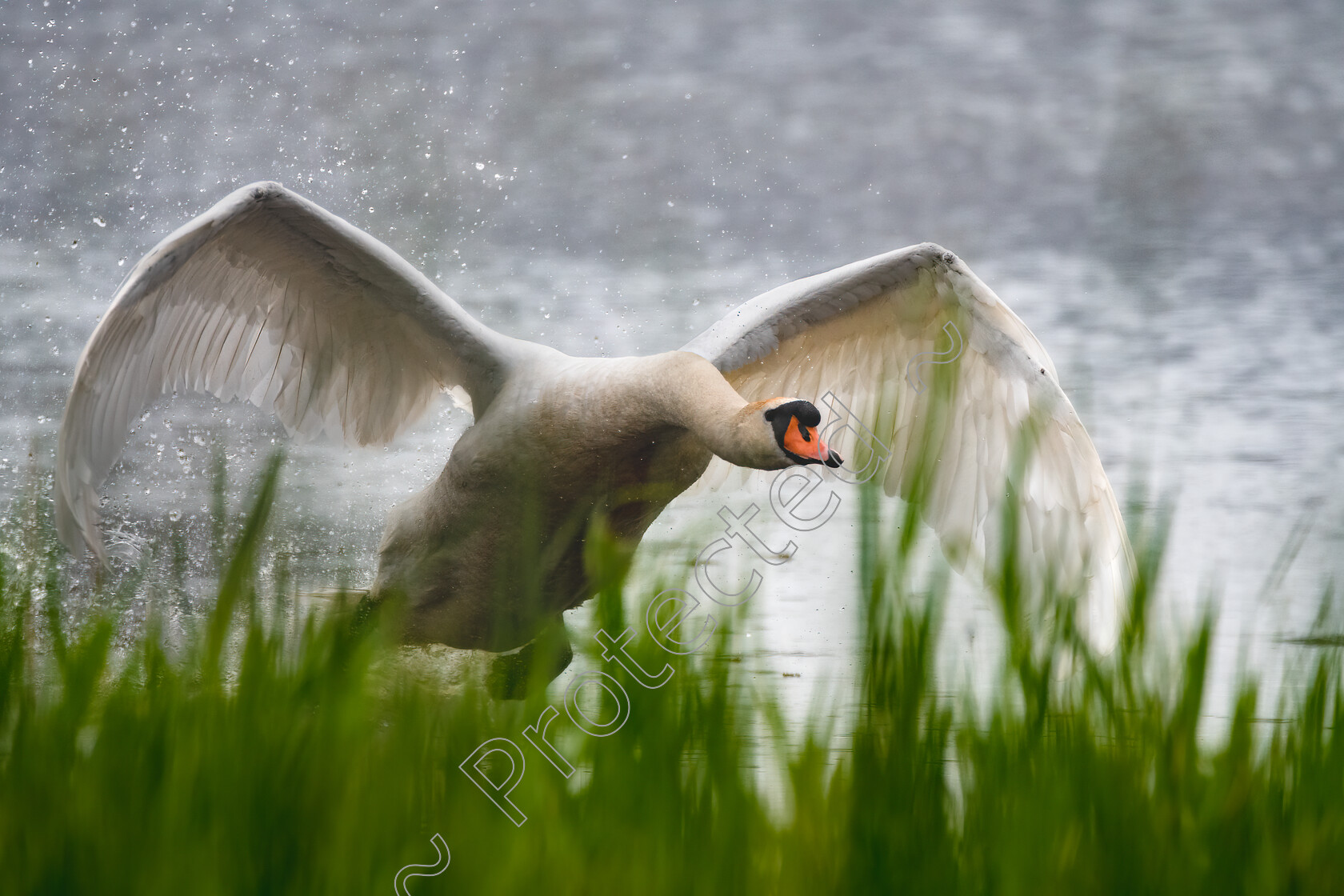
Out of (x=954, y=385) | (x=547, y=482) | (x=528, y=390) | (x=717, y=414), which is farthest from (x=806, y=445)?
(x=528, y=390)

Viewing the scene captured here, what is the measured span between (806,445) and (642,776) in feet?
4.50

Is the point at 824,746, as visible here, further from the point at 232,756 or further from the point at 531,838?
the point at 232,756

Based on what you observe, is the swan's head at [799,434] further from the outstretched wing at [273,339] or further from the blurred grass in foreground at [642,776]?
the outstretched wing at [273,339]

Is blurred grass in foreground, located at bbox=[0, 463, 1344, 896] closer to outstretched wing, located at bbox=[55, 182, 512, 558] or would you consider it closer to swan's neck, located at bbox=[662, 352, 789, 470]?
swan's neck, located at bbox=[662, 352, 789, 470]

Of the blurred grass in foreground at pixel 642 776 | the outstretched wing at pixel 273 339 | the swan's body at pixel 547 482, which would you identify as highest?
the outstretched wing at pixel 273 339

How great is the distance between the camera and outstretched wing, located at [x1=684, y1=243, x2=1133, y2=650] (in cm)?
411

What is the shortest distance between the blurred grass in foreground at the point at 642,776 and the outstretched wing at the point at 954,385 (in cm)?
123

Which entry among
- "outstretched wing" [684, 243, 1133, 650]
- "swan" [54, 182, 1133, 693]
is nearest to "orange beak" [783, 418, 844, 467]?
"swan" [54, 182, 1133, 693]

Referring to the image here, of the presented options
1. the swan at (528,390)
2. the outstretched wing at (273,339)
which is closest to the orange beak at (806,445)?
the swan at (528,390)

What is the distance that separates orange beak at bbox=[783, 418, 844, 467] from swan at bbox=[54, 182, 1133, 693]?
0.14m

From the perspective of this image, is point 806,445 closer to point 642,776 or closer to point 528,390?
point 642,776

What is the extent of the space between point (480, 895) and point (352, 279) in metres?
3.35

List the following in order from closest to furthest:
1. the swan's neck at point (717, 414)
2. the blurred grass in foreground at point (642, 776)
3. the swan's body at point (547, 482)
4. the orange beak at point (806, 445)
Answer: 1. the blurred grass in foreground at point (642, 776)
2. the orange beak at point (806, 445)
3. the swan's neck at point (717, 414)
4. the swan's body at point (547, 482)

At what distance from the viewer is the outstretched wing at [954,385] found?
13.5 feet
